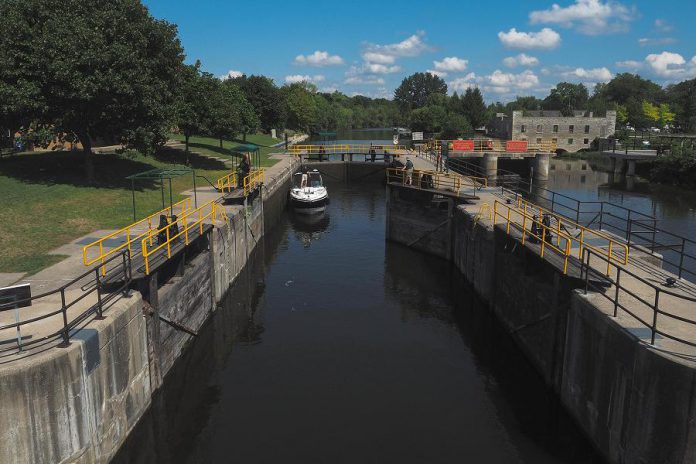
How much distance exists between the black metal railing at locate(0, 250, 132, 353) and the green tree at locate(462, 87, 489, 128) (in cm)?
11315

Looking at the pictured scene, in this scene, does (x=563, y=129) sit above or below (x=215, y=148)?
above

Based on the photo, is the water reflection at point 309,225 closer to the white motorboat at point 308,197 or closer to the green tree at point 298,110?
the white motorboat at point 308,197

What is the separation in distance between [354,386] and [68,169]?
24.9 m

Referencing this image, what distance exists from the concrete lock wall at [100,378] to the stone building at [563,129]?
8248cm

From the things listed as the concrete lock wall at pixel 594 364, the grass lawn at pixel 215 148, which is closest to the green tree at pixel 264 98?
the grass lawn at pixel 215 148

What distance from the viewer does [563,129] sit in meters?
90.6

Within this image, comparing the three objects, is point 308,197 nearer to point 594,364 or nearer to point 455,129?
point 594,364

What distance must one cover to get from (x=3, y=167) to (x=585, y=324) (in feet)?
105

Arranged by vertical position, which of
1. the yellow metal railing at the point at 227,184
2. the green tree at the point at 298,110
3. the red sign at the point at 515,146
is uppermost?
the green tree at the point at 298,110

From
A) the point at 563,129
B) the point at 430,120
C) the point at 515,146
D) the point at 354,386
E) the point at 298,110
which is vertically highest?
the point at 298,110

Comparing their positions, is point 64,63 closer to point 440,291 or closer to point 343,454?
point 440,291

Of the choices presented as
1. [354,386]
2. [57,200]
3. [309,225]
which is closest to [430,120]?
[309,225]

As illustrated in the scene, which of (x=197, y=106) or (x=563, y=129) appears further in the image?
(x=563, y=129)

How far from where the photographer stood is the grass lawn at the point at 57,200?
1897cm
